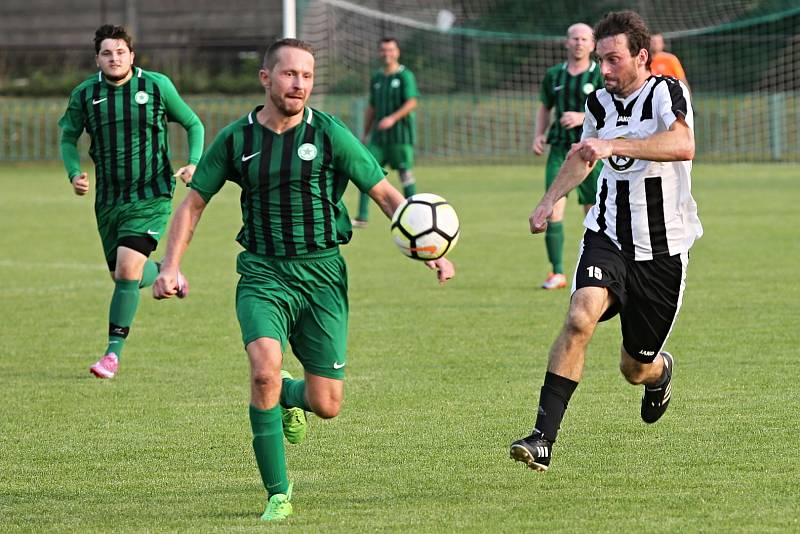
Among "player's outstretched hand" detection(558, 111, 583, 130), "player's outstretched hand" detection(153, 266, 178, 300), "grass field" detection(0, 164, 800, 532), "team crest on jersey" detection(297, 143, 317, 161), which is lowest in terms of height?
"grass field" detection(0, 164, 800, 532)

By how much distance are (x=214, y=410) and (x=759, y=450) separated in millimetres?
2956

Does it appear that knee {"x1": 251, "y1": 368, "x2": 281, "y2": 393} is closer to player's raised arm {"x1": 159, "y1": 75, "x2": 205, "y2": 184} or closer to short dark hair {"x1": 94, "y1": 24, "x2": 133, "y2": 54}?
player's raised arm {"x1": 159, "y1": 75, "x2": 205, "y2": 184}

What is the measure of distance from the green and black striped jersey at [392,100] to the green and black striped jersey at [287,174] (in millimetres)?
12623

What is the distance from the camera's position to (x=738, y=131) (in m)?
32.4

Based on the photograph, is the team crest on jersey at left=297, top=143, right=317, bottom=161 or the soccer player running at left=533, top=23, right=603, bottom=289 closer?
the team crest on jersey at left=297, top=143, right=317, bottom=161

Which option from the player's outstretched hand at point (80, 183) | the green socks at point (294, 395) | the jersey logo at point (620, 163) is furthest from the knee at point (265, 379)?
the player's outstretched hand at point (80, 183)

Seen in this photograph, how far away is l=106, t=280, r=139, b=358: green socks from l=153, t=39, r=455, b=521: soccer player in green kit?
11.0 ft

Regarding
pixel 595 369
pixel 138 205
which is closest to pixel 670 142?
pixel 595 369

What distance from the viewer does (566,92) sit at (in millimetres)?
12773

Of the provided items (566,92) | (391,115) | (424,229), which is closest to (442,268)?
(424,229)

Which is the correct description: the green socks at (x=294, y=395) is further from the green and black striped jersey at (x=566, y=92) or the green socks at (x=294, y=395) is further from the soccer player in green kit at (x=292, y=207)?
the green and black striped jersey at (x=566, y=92)

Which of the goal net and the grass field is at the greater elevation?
the goal net

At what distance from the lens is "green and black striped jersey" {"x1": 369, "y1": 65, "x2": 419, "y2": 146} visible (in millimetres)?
18484

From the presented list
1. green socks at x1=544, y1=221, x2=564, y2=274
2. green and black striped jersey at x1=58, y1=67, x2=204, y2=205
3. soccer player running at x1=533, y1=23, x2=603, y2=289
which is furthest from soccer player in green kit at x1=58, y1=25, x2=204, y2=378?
green socks at x1=544, y1=221, x2=564, y2=274
